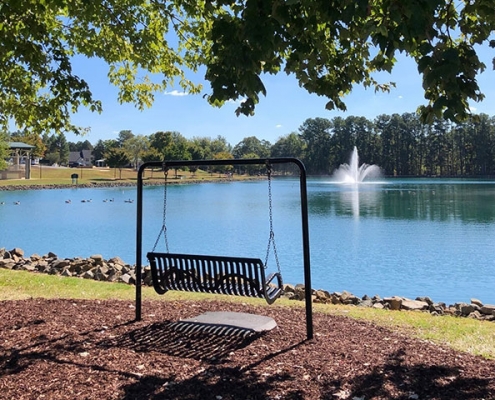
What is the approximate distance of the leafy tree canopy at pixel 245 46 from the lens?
3428mm

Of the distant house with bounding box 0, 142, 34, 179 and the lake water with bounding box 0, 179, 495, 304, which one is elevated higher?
the distant house with bounding box 0, 142, 34, 179

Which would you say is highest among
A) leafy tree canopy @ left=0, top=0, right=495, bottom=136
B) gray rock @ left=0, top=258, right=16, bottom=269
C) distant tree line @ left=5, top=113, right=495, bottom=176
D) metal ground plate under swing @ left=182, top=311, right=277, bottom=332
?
distant tree line @ left=5, top=113, right=495, bottom=176

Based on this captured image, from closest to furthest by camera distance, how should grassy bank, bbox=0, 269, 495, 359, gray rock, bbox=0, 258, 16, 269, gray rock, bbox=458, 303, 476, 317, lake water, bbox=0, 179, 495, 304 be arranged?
1. grassy bank, bbox=0, 269, 495, 359
2. gray rock, bbox=458, 303, 476, 317
3. gray rock, bbox=0, 258, 16, 269
4. lake water, bbox=0, 179, 495, 304

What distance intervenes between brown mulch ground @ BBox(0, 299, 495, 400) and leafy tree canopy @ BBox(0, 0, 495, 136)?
2.13 meters

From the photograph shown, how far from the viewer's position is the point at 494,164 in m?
91.6

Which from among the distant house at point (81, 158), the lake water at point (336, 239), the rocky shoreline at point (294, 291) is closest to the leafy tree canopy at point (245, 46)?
the rocky shoreline at point (294, 291)

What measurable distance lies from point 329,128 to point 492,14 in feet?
378

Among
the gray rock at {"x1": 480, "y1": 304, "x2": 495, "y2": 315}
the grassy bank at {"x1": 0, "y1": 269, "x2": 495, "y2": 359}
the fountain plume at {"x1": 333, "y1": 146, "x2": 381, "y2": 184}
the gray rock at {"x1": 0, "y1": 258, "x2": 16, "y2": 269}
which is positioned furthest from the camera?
the fountain plume at {"x1": 333, "y1": 146, "x2": 381, "y2": 184}

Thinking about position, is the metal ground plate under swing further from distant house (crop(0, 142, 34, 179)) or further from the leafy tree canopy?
distant house (crop(0, 142, 34, 179))

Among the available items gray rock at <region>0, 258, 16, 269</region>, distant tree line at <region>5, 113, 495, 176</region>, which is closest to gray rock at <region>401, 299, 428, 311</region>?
→ gray rock at <region>0, 258, 16, 269</region>

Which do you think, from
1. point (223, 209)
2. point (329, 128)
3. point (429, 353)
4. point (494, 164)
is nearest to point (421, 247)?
point (429, 353)

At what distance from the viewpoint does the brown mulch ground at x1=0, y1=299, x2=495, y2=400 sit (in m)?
3.44

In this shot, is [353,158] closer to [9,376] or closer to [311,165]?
[311,165]

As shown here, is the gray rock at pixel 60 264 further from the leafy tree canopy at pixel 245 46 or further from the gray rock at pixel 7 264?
the leafy tree canopy at pixel 245 46
